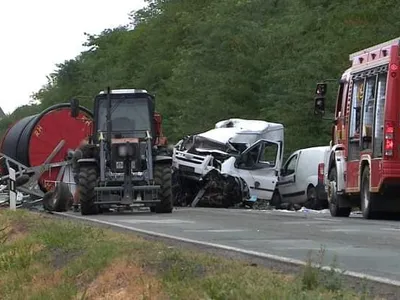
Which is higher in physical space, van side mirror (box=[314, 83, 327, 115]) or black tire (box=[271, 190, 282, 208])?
van side mirror (box=[314, 83, 327, 115])

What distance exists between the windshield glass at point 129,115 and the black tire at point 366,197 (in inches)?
229

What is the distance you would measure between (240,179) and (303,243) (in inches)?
584

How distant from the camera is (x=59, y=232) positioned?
1402 cm

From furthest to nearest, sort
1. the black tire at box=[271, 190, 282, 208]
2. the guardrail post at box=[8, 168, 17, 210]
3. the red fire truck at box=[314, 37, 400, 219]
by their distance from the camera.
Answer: the black tire at box=[271, 190, 282, 208]
the guardrail post at box=[8, 168, 17, 210]
the red fire truck at box=[314, 37, 400, 219]

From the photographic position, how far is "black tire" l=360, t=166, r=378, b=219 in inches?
738

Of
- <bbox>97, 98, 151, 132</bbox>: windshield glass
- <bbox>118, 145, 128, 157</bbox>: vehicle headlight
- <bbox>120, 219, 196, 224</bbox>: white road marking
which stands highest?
<bbox>97, 98, 151, 132</bbox>: windshield glass

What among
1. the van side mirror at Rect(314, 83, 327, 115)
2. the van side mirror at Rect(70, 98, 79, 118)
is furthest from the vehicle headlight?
the van side mirror at Rect(314, 83, 327, 115)

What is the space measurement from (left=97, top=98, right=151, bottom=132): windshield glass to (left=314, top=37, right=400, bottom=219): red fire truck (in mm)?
4141

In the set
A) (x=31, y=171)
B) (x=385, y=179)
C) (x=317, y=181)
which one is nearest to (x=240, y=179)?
(x=317, y=181)

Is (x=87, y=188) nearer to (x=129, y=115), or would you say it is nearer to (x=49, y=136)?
(x=129, y=115)

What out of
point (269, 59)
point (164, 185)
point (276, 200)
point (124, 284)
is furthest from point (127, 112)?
point (269, 59)

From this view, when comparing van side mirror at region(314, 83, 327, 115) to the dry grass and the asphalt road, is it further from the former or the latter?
the dry grass

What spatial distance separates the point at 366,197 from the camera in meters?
19.0

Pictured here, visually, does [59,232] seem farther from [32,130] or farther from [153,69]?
[153,69]
